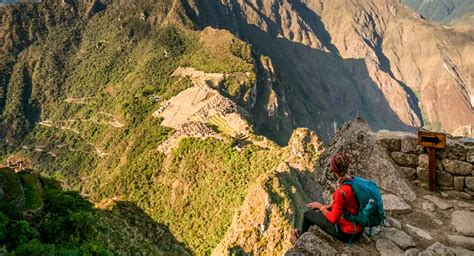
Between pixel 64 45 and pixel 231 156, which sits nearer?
pixel 231 156

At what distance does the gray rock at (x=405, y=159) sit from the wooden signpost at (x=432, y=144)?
0.38 meters

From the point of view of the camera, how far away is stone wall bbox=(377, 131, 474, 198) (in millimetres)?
8961

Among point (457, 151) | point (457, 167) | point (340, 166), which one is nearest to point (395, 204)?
point (457, 167)

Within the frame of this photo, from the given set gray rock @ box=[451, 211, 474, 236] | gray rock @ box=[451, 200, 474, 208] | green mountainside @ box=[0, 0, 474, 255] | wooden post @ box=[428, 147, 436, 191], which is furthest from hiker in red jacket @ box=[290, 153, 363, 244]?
green mountainside @ box=[0, 0, 474, 255]

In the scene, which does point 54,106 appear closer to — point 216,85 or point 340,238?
point 216,85

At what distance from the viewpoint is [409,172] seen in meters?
9.50

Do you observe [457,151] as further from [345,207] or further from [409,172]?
[345,207]

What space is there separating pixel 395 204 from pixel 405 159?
5.69ft

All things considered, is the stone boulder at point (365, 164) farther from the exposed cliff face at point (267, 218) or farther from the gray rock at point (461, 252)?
the exposed cliff face at point (267, 218)

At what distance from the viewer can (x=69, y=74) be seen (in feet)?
512

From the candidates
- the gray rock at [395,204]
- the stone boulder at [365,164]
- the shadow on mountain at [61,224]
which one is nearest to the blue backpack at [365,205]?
the gray rock at [395,204]

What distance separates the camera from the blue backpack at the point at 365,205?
6.28 metres

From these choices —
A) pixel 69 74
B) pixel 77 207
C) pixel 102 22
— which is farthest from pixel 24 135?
pixel 77 207

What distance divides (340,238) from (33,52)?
595 ft
